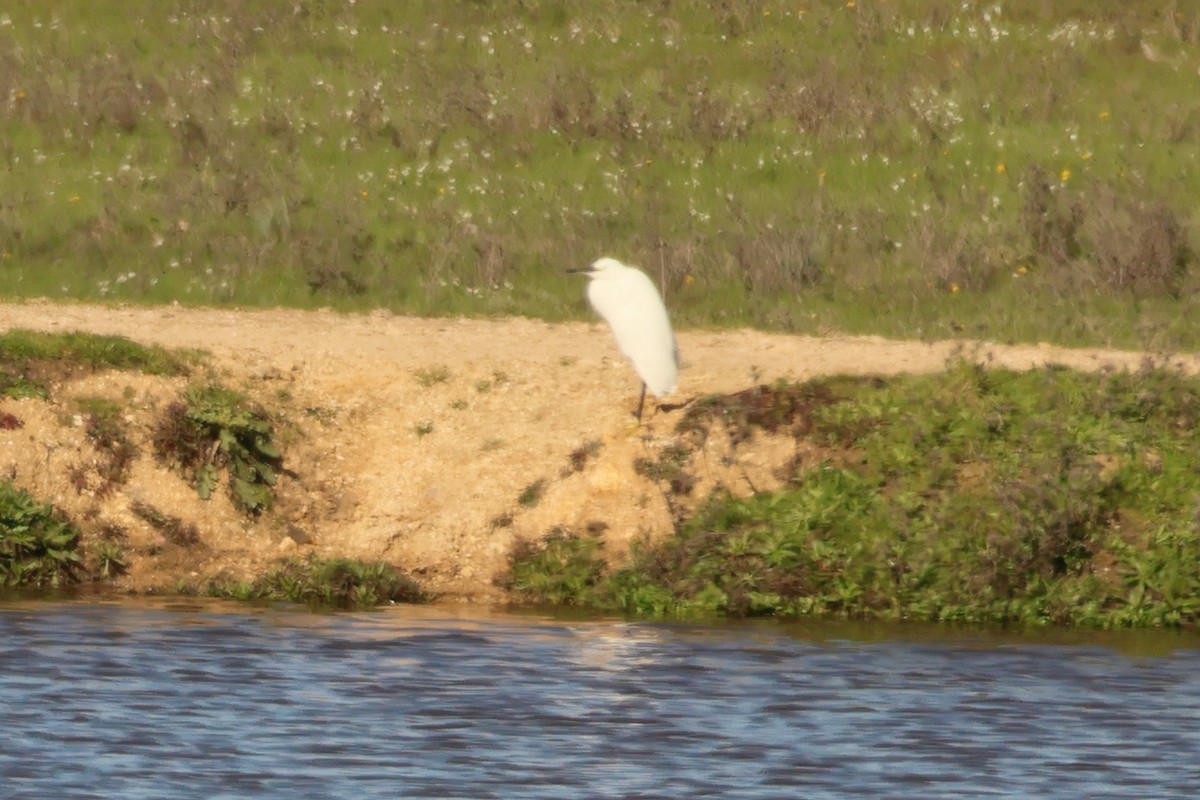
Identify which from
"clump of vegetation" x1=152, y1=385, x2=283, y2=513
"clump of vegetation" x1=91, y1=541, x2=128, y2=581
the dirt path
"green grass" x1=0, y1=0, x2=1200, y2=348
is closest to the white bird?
the dirt path

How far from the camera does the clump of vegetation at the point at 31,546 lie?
1101 centimetres

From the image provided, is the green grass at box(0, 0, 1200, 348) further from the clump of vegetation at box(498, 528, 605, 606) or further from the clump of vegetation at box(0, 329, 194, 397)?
the clump of vegetation at box(498, 528, 605, 606)

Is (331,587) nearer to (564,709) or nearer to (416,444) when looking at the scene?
(416,444)

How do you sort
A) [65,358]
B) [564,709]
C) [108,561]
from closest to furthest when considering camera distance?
[564,709]
[108,561]
[65,358]

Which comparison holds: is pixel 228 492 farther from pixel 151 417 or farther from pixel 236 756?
pixel 236 756

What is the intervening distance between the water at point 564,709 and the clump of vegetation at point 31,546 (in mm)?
474

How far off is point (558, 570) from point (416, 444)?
1.27 meters

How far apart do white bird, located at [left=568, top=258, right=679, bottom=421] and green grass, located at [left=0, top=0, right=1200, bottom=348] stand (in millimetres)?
2133

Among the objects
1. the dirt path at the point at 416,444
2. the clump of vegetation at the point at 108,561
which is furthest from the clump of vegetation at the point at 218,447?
the clump of vegetation at the point at 108,561

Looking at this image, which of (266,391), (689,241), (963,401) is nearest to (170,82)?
(689,241)

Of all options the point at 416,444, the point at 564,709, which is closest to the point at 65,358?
the point at 416,444

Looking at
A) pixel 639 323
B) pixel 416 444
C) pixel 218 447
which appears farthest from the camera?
pixel 416 444

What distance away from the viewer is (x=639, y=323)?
11805 millimetres

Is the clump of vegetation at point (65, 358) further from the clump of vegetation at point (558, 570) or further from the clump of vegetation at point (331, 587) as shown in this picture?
the clump of vegetation at point (558, 570)
